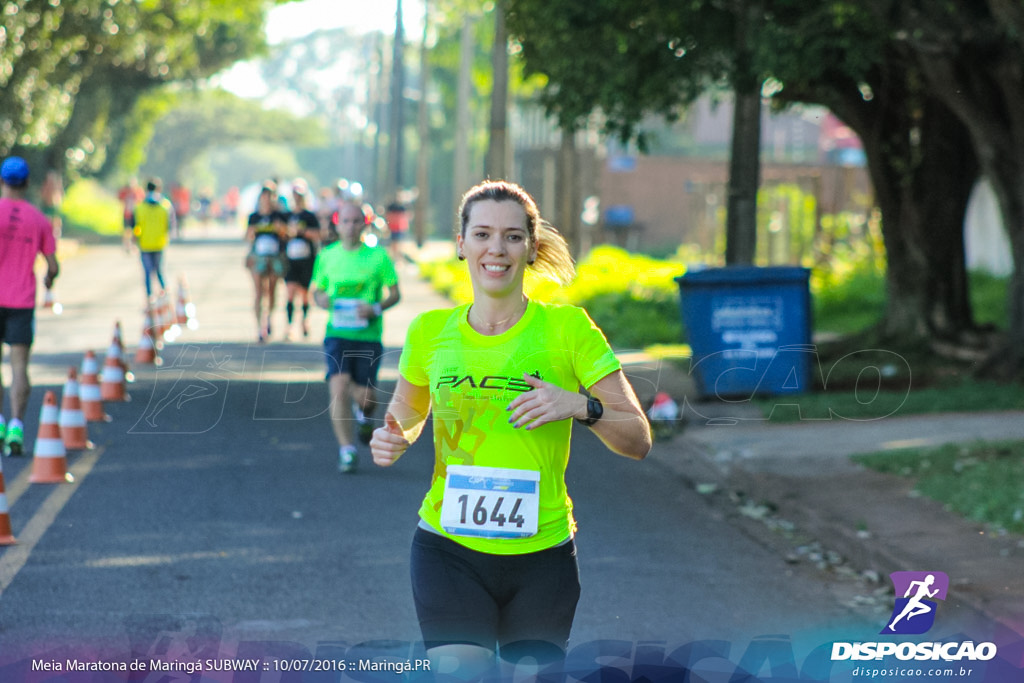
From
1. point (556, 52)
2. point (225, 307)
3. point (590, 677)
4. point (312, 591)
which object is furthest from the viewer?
point (225, 307)

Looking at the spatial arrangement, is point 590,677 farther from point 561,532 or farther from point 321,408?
point 321,408

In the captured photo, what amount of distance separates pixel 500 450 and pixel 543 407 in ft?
0.87

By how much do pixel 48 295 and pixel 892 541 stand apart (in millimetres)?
6491

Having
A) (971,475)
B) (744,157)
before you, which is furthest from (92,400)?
(971,475)

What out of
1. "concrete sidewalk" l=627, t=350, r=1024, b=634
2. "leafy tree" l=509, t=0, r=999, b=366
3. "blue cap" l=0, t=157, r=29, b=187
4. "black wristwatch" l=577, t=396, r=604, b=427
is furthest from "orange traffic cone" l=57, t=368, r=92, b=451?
"black wristwatch" l=577, t=396, r=604, b=427

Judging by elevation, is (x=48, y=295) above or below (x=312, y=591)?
above

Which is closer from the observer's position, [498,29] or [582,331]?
[582,331]

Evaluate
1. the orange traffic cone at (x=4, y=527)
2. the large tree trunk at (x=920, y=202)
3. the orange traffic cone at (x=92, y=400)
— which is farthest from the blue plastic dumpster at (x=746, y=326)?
the orange traffic cone at (x=4, y=527)

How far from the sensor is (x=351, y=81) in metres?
151

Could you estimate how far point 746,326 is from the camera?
15258 mm

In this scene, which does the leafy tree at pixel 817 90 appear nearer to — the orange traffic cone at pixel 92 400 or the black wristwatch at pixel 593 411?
the orange traffic cone at pixel 92 400

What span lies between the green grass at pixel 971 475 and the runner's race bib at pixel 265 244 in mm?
9620

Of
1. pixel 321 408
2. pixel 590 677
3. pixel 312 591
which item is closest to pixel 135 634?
pixel 312 591

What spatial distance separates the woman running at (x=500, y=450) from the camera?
4340 millimetres
